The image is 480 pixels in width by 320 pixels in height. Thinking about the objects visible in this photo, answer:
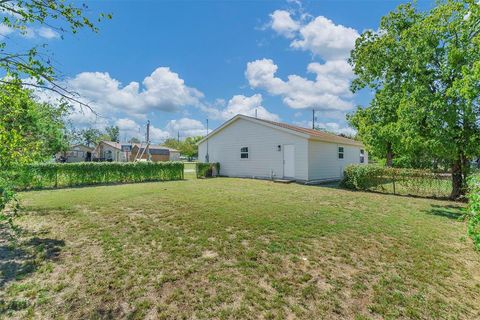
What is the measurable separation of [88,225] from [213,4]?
11.3 metres

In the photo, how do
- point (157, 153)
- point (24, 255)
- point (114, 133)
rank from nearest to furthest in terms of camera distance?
point (24, 255), point (157, 153), point (114, 133)

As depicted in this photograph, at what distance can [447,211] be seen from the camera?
7719mm

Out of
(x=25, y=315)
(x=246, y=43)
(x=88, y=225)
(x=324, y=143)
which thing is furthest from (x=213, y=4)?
(x=25, y=315)

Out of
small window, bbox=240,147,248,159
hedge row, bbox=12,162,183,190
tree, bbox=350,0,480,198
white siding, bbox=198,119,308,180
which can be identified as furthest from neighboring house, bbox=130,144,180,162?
tree, bbox=350,0,480,198

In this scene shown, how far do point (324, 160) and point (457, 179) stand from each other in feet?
22.7

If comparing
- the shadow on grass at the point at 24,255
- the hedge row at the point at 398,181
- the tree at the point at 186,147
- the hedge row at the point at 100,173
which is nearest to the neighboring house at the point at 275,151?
the hedge row at the point at 398,181

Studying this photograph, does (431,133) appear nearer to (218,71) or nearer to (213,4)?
(213,4)

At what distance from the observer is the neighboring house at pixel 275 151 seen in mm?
14477

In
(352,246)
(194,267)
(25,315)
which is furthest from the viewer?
(352,246)

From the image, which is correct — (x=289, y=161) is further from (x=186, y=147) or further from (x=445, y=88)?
(x=186, y=147)

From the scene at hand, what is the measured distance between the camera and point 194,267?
3717mm

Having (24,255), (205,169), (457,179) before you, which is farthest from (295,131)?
(24,255)

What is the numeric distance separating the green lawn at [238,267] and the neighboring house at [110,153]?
4084 cm

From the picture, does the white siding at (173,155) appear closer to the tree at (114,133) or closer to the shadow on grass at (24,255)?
the tree at (114,133)
